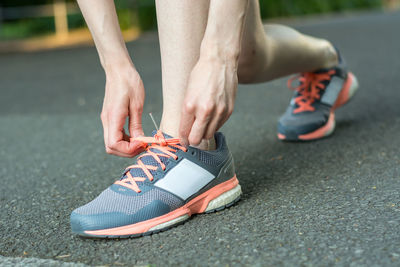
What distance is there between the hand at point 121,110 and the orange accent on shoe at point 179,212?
19 cm

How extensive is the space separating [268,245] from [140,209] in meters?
0.33

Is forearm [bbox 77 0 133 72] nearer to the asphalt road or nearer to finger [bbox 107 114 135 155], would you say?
finger [bbox 107 114 135 155]

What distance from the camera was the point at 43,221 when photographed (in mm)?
1359

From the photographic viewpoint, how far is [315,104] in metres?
2.08

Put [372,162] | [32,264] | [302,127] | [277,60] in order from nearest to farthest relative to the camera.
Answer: [32,264], [372,162], [277,60], [302,127]

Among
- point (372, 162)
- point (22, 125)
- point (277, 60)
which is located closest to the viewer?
point (372, 162)

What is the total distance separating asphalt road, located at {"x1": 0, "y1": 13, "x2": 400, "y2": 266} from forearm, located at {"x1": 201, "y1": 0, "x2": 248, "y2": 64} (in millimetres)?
426

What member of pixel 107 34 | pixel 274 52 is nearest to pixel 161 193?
pixel 107 34

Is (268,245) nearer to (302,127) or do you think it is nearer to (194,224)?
(194,224)

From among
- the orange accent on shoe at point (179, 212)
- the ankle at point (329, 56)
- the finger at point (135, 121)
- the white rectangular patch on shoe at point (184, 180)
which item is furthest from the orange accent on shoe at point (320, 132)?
the finger at point (135, 121)

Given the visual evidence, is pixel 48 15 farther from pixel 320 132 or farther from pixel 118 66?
pixel 118 66

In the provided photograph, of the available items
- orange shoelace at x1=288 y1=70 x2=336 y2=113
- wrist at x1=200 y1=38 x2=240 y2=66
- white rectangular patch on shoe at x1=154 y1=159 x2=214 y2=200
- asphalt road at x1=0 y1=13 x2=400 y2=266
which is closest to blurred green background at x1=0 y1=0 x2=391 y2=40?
asphalt road at x1=0 y1=13 x2=400 y2=266

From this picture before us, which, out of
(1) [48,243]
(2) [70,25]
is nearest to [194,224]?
(1) [48,243]

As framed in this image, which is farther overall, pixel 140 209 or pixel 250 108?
pixel 250 108
